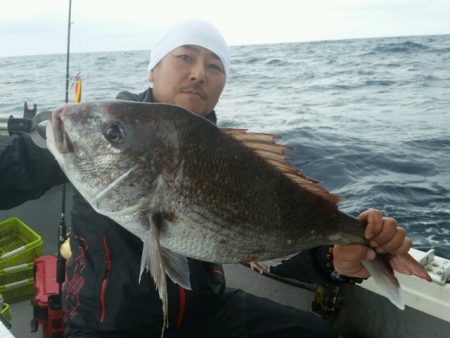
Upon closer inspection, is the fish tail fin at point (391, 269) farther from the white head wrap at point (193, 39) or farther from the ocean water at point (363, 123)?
the ocean water at point (363, 123)

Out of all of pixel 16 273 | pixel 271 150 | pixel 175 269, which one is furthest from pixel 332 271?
pixel 16 273

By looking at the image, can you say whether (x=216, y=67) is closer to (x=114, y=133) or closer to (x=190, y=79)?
(x=190, y=79)

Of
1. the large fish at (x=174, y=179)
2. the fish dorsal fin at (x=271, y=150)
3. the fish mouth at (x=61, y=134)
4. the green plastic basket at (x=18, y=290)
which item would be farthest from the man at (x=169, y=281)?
the green plastic basket at (x=18, y=290)

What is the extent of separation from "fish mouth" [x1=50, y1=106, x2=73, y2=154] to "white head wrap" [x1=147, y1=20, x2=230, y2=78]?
1373 mm

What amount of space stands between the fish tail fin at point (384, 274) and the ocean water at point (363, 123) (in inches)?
102

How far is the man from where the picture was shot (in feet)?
8.43

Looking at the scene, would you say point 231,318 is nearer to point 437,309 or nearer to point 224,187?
point 437,309

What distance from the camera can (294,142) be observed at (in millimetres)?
9414

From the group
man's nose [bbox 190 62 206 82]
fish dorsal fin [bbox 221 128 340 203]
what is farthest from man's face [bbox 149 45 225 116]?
fish dorsal fin [bbox 221 128 340 203]

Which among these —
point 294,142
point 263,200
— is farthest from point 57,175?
point 294,142

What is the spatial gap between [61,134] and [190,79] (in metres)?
1.29

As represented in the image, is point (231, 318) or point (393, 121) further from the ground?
point (231, 318)

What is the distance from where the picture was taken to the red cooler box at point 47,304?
11.4 ft

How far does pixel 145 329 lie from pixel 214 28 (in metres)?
1.91
